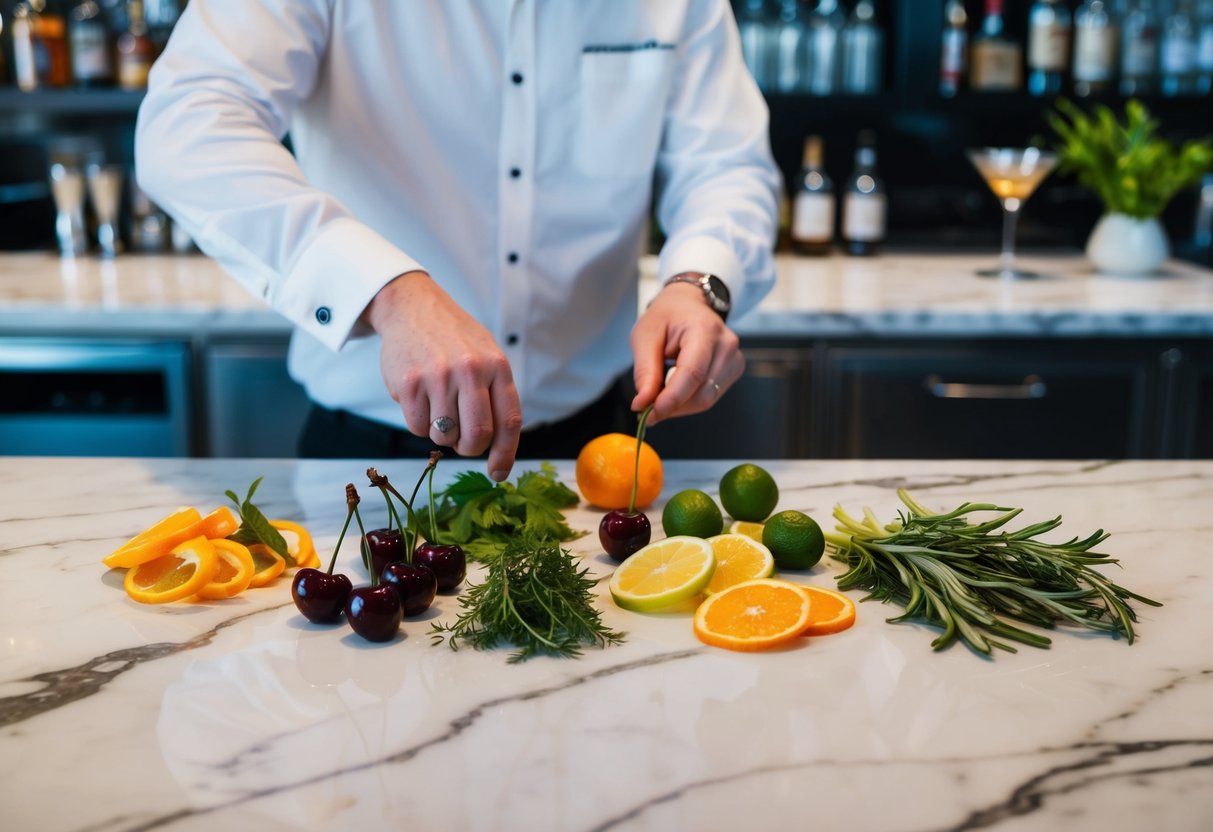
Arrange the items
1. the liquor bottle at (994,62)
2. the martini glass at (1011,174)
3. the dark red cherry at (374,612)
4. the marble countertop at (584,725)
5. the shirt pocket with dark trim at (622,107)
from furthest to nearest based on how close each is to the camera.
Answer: the liquor bottle at (994,62)
the martini glass at (1011,174)
the shirt pocket with dark trim at (622,107)
the dark red cherry at (374,612)
the marble countertop at (584,725)

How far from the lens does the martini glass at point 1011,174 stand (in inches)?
104

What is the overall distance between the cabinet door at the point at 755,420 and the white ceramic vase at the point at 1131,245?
88cm

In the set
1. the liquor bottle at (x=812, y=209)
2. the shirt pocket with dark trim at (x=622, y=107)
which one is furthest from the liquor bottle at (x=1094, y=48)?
the shirt pocket with dark trim at (x=622, y=107)

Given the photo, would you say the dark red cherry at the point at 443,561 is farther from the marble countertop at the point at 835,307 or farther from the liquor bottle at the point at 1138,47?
the liquor bottle at the point at 1138,47

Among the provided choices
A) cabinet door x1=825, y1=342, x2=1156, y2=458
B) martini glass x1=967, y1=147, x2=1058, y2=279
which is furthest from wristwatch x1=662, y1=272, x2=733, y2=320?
martini glass x1=967, y1=147, x2=1058, y2=279

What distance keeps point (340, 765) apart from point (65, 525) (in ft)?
1.88

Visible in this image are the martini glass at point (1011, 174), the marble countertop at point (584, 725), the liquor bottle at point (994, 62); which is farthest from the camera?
the liquor bottle at point (994, 62)

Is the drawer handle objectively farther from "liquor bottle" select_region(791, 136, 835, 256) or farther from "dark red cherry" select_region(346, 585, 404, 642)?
"dark red cherry" select_region(346, 585, 404, 642)

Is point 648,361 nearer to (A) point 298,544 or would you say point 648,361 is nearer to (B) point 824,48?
(A) point 298,544

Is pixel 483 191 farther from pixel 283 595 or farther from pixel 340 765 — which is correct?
pixel 340 765

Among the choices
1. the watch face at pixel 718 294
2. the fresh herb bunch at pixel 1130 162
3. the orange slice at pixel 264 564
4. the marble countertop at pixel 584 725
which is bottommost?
the marble countertop at pixel 584 725

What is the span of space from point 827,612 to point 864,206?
6.80 ft

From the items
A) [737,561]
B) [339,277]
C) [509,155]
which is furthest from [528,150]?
[737,561]

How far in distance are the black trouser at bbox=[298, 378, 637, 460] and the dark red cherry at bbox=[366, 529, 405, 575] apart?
0.66 metres
